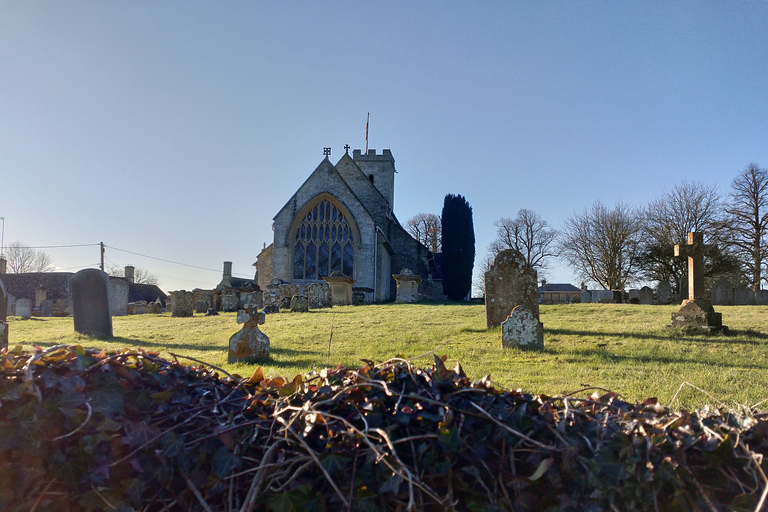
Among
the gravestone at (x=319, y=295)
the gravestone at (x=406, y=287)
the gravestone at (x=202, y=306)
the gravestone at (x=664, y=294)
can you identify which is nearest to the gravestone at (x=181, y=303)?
the gravestone at (x=202, y=306)

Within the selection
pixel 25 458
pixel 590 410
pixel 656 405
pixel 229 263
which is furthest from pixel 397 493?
pixel 229 263

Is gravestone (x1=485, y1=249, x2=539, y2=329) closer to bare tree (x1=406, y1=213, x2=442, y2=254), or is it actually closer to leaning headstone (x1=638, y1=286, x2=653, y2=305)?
leaning headstone (x1=638, y1=286, x2=653, y2=305)

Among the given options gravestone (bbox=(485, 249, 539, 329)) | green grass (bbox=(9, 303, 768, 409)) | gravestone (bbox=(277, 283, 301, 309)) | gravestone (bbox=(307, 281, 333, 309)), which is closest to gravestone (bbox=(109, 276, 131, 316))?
gravestone (bbox=(277, 283, 301, 309))

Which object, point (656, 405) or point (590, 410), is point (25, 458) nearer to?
point (590, 410)

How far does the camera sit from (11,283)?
32.2 m

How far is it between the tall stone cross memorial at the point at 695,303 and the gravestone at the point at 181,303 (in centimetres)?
1656

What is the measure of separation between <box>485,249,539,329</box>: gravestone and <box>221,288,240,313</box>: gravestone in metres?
14.1

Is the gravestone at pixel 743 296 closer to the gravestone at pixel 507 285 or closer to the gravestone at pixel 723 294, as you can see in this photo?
the gravestone at pixel 723 294

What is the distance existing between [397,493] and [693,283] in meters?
12.3

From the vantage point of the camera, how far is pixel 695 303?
11.0 metres

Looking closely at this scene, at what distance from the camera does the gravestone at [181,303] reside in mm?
19750

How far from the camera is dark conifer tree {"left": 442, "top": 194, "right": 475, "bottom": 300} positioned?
37.6 m

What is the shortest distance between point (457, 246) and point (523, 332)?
30.2 m

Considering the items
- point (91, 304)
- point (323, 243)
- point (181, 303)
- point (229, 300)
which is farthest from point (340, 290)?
point (91, 304)
